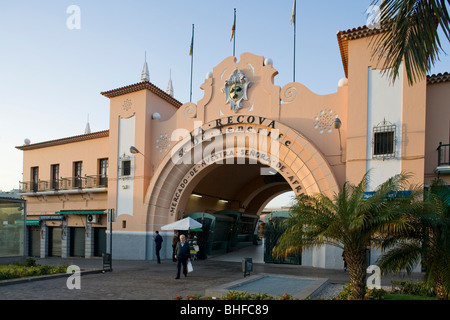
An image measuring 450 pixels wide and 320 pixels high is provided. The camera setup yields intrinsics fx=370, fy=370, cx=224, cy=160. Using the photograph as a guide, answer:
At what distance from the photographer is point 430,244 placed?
8398 mm

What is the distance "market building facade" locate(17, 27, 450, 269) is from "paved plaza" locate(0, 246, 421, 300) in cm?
248

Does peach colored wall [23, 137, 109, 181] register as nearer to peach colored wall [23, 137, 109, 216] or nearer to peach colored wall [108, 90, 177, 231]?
peach colored wall [23, 137, 109, 216]

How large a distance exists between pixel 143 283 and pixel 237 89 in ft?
35.2

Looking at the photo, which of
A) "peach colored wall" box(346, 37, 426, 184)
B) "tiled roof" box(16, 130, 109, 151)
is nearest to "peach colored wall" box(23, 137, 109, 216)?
"tiled roof" box(16, 130, 109, 151)

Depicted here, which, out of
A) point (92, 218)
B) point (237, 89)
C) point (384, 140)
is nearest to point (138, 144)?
point (92, 218)

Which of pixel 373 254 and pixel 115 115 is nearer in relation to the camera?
pixel 373 254

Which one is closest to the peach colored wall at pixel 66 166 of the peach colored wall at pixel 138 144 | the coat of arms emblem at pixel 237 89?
the peach colored wall at pixel 138 144

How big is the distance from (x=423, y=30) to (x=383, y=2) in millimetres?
971
